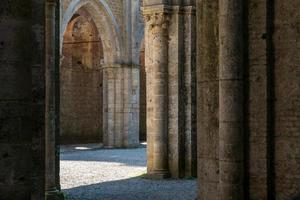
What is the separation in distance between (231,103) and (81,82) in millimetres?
22256

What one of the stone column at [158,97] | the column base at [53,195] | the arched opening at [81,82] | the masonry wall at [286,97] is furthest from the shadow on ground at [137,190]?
the arched opening at [81,82]

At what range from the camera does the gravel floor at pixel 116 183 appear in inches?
377

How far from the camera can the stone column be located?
39.2ft

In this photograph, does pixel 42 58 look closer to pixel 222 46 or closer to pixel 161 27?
pixel 222 46

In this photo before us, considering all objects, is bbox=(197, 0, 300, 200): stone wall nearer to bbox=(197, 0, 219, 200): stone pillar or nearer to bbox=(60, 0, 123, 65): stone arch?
bbox=(197, 0, 219, 200): stone pillar

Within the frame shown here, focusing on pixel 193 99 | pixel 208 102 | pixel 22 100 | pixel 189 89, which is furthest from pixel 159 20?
pixel 22 100

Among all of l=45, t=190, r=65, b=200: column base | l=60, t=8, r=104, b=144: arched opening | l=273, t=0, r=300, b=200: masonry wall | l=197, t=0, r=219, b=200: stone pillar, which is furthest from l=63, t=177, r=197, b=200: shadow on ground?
l=60, t=8, r=104, b=144: arched opening

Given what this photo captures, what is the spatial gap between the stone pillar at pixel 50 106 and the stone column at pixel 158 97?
145 inches

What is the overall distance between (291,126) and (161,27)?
591 cm

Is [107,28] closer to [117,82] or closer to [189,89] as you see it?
[117,82]

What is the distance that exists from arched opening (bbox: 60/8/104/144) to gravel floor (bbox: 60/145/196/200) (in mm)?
11238

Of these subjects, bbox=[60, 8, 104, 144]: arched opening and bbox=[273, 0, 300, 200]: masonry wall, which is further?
bbox=[60, 8, 104, 144]: arched opening

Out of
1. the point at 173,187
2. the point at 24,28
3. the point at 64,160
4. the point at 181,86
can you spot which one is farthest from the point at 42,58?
the point at 64,160

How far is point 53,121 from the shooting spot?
8.59m
